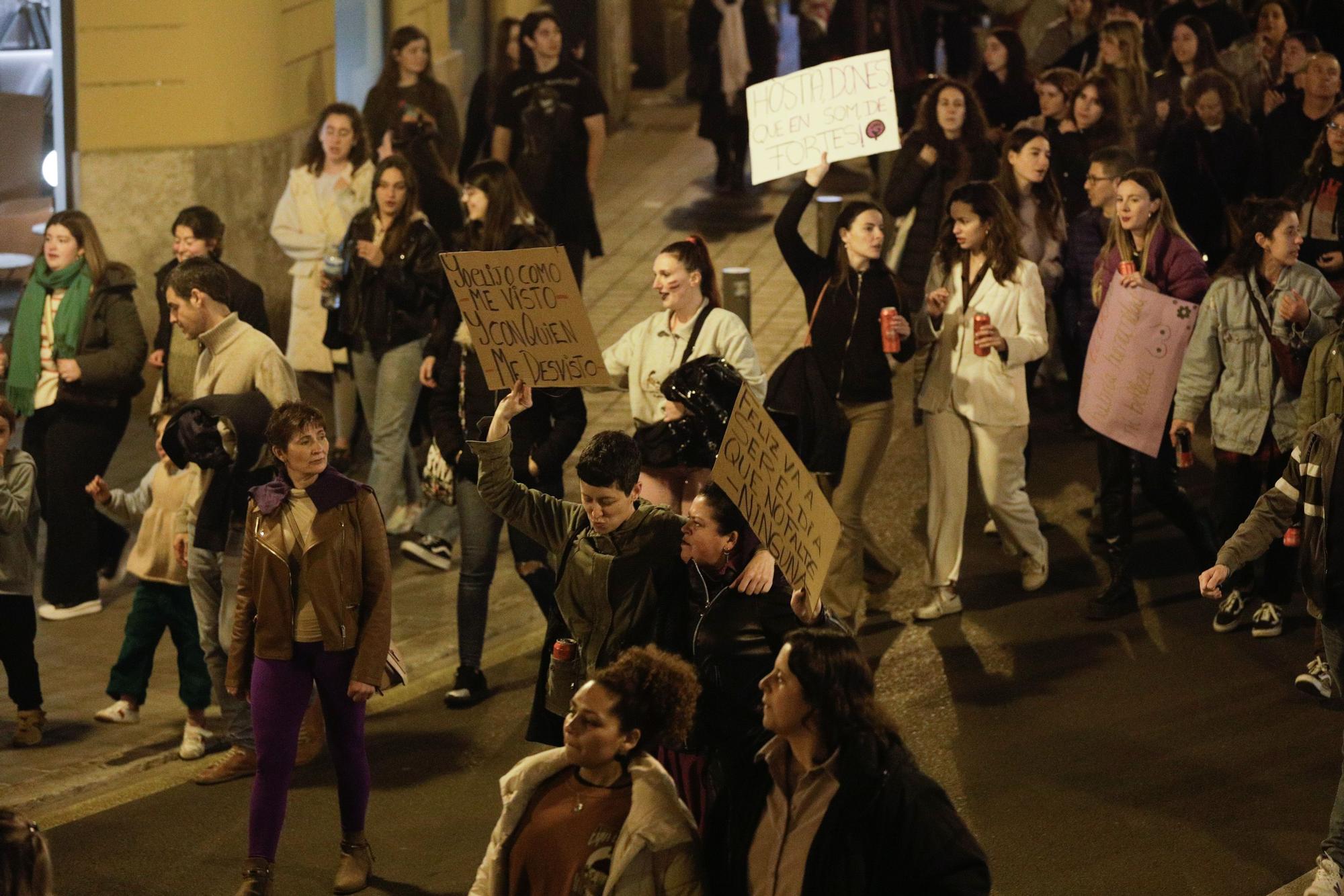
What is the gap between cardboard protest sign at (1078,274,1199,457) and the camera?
9.50m

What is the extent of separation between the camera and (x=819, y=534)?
19.4 ft

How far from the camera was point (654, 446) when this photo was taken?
827 centimetres

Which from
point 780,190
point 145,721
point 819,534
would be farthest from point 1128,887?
point 780,190

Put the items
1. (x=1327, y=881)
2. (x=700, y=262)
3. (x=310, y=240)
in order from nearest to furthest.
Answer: (x=1327, y=881)
(x=700, y=262)
(x=310, y=240)

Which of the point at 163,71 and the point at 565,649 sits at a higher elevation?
the point at 163,71

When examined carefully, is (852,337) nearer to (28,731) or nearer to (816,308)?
(816,308)

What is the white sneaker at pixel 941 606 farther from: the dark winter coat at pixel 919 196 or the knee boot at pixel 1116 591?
the dark winter coat at pixel 919 196

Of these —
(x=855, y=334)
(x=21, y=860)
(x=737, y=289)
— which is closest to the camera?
(x=21, y=860)

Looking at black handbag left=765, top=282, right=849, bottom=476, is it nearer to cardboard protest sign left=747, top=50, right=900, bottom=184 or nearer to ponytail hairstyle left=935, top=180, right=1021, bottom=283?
ponytail hairstyle left=935, top=180, right=1021, bottom=283

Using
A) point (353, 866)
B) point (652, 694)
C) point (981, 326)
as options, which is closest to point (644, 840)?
point (652, 694)

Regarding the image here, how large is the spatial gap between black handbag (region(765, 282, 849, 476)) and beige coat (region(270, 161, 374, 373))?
3614 millimetres

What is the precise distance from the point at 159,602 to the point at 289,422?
1883mm

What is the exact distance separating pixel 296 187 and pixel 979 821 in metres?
6.13

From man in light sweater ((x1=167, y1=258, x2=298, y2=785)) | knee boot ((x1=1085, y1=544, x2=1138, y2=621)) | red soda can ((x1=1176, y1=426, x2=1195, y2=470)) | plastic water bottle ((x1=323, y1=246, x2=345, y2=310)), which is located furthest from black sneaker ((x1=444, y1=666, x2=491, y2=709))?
red soda can ((x1=1176, y1=426, x2=1195, y2=470))
